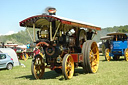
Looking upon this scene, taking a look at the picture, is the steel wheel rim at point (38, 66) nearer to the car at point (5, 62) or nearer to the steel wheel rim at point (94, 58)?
the steel wheel rim at point (94, 58)

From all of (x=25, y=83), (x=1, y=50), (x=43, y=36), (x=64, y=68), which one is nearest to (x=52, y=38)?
(x=43, y=36)

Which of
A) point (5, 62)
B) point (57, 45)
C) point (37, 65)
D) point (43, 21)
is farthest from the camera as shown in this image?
point (5, 62)

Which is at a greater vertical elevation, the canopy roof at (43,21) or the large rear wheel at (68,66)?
the canopy roof at (43,21)

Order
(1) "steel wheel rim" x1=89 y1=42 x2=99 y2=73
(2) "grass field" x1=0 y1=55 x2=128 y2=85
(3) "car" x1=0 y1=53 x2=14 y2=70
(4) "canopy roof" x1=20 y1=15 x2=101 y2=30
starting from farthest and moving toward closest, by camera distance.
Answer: (3) "car" x1=0 y1=53 x2=14 y2=70 < (1) "steel wheel rim" x1=89 y1=42 x2=99 y2=73 < (4) "canopy roof" x1=20 y1=15 x2=101 y2=30 < (2) "grass field" x1=0 y1=55 x2=128 y2=85

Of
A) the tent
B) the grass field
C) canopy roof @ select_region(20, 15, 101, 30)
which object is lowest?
the grass field

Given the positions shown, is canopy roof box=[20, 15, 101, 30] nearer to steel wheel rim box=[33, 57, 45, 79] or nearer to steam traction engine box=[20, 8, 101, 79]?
steam traction engine box=[20, 8, 101, 79]

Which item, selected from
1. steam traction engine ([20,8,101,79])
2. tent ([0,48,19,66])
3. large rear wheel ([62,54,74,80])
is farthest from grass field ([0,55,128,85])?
tent ([0,48,19,66])

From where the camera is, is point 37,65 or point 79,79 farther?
point 37,65

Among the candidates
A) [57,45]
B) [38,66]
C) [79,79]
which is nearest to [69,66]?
[79,79]

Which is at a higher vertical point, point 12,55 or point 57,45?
point 57,45

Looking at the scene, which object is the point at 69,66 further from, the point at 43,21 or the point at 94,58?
the point at 94,58

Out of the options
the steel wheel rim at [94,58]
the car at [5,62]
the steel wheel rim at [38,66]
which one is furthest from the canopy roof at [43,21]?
the car at [5,62]

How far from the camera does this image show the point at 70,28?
10555 mm

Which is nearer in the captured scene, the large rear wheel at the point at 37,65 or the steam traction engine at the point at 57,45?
the steam traction engine at the point at 57,45
